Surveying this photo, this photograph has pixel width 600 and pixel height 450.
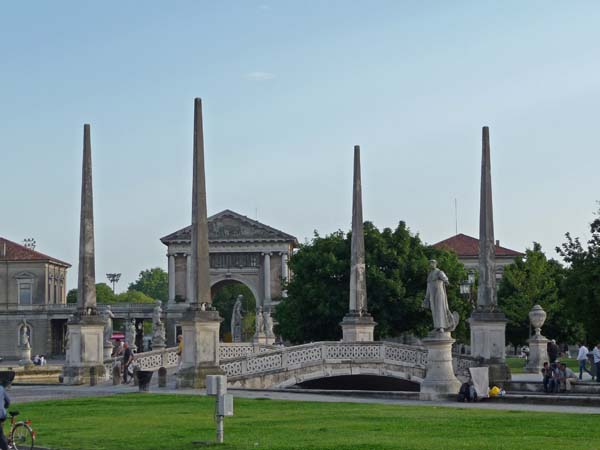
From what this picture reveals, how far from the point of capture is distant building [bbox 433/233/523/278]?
131 m

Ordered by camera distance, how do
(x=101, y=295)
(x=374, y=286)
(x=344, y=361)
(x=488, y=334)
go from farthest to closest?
(x=101, y=295) → (x=374, y=286) → (x=344, y=361) → (x=488, y=334)

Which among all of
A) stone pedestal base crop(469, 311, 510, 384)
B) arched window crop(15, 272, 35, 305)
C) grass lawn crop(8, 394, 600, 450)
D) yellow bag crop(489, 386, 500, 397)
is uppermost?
arched window crop(15, 272, 35, 305)

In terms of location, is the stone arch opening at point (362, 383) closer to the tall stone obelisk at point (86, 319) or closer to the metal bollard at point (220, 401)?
the tall stone obelisk at point (86, 319)

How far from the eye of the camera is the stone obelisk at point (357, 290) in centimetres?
4747

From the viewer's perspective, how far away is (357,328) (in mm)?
47406

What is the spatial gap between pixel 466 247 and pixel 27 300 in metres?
49.6

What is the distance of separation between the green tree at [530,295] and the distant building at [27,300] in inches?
2354

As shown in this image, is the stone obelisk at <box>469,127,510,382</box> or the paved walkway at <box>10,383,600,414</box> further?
the stone obelisk at <box>469,127,510,382</box>

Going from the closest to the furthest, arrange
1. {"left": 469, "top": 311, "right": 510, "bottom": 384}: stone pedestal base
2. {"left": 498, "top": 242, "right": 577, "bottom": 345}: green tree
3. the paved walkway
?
the paved walkway
{"left": 469, "top": 311, "right": 510, "bottom": 384}: stone pedestal base
{"left": 498, "top": 242, "right": 577, "bottom": 345}: green tree

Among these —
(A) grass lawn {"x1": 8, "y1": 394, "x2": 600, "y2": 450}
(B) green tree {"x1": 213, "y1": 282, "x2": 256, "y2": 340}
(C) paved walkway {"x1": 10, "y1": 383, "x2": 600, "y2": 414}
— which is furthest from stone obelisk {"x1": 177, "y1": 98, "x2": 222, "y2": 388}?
(B) green tree {"x1": 213, "y1": 282, "x2": 256, "y2": 340}

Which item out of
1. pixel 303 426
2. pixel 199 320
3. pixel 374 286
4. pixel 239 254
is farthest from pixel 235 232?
pixel 303 426

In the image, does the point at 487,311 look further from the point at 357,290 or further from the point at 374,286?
the point at 374,286

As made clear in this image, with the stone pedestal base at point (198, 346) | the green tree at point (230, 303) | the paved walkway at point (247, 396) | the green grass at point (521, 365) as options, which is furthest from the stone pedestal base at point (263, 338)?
the green tree at point (230, 303)

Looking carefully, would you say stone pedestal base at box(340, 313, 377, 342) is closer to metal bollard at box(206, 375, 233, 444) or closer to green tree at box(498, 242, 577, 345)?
metal bollard at box(206, 375, 233, 444)
